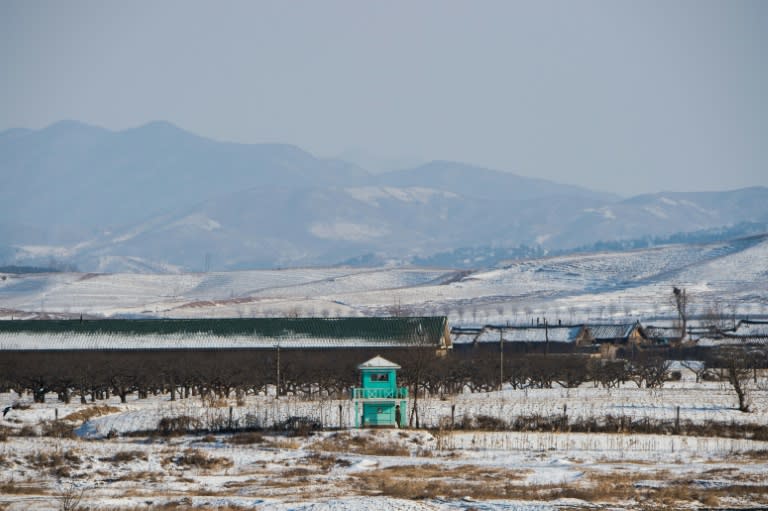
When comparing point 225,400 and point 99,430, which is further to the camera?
point 225,400

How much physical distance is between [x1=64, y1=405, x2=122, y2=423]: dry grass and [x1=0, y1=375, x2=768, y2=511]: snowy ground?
0.23 metres

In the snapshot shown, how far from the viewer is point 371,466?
41.6m

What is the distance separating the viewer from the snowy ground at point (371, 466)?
113 feet

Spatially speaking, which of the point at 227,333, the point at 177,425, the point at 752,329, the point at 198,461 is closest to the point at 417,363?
the point at 177,425

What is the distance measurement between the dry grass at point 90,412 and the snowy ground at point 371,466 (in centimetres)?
23

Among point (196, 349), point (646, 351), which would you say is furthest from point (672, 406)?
point (646, 351)

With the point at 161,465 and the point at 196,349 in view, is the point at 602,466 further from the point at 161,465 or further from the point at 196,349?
the point at 196,349

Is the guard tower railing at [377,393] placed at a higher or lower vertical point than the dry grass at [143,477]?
higher

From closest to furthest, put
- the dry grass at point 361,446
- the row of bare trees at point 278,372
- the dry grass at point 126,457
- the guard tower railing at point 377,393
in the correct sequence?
the dry grass at point 126,457 → the dry grass at point 361,446 → the guard tower railing at point 377,393 → the row of bare trees at point 278,372

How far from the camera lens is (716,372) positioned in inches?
3388

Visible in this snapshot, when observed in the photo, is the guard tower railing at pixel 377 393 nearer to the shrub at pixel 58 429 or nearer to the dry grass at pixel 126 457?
the dry grass at pixel 126 457

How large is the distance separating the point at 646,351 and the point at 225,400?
57934mm

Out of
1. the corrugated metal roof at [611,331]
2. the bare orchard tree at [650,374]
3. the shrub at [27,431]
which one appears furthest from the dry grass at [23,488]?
the corrugated metal roof at [611,331]

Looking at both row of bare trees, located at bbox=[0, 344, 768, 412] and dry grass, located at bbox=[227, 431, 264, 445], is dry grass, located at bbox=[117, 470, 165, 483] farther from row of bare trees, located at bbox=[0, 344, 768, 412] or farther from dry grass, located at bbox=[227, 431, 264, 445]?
row of bare trees, located at bbox=[0, 344, 768, 412]
